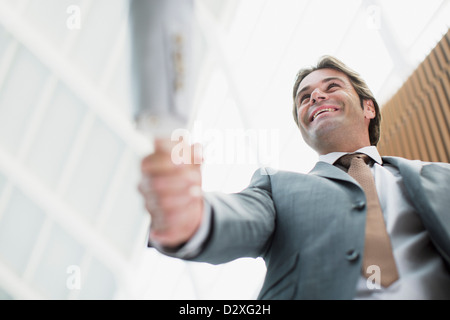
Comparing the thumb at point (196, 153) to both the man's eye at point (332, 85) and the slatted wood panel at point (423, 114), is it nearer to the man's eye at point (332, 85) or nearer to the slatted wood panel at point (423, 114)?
the man's eye at point (332, 85)

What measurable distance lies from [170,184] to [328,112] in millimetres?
1537

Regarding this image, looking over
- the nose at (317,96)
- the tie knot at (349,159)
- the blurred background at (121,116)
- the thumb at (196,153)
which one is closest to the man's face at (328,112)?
the nose at (317,96)

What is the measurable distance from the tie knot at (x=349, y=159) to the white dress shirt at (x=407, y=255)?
0.18m

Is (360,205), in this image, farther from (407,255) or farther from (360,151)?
(360,151)

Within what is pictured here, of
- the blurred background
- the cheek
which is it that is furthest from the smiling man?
the blurred background

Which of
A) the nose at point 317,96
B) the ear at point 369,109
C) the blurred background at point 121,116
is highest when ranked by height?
the ear at point 369,109

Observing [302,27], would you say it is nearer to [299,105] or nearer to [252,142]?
[252,142]

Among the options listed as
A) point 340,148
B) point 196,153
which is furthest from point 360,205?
point 196,153

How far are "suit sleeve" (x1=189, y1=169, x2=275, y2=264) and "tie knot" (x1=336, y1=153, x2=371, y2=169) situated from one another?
494 millimetres

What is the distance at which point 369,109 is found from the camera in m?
2.48

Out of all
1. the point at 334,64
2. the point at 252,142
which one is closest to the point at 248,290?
the point at 252,142

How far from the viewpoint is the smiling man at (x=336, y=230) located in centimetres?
119

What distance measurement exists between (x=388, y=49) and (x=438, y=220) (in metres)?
3.73

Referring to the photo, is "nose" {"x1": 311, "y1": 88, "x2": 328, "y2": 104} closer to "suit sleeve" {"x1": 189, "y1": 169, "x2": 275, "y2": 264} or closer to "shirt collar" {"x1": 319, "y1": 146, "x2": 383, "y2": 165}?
"shirt collar" {"x1": 319, "y1": 146, "x2": 383, "y2": 165}
